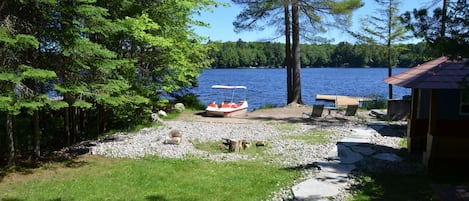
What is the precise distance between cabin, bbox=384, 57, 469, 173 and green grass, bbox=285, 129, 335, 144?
91.6 inches

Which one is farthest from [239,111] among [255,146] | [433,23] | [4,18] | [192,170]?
[433,23]

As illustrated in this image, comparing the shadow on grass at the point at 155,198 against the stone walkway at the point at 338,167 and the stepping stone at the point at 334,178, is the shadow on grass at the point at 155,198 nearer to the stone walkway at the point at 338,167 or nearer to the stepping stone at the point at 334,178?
the stone walkway at the point at 338,167

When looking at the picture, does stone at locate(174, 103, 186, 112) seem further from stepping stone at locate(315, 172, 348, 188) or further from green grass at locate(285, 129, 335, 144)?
stepping stone at locate(315, 172, 348, 188)

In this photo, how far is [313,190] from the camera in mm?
6773

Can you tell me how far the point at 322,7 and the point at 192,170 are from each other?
13.3 metres

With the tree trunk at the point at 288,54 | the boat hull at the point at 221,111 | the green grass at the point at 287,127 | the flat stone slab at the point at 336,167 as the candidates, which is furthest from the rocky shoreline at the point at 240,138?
the tree trunk at the point at 288,54

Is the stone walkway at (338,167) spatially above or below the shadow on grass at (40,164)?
above

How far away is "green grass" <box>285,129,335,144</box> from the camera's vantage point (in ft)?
36.6

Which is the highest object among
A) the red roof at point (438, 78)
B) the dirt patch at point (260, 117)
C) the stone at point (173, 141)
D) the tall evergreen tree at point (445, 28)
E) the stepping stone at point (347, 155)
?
the tall evergreen tree at point (445, 28)

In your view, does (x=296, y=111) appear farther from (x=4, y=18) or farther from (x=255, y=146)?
(x=4, y=18)

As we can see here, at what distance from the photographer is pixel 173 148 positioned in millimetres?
10305

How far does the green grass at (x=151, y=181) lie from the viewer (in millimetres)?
6852

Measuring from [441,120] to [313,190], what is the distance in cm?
427

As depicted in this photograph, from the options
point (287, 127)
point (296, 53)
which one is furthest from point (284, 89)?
point (287, 127)
